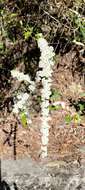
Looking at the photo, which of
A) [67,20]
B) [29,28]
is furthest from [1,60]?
[67,20]

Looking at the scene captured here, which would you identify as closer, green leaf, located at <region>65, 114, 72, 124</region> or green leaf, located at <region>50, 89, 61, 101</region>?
green leaf, located at <region>65, 114, 72, 124</region>

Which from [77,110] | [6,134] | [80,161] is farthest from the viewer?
[77,110]

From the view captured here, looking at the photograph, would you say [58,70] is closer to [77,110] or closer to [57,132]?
[77,110]

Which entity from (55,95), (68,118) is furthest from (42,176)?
(55,95)

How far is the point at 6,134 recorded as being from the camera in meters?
3.16

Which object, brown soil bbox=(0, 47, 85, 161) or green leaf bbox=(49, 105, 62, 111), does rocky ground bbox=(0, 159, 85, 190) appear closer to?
brown soil bbox=(0, 47, 85, 161)

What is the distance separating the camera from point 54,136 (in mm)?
3199

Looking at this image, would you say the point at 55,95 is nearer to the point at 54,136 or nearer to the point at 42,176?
the point at 54,136

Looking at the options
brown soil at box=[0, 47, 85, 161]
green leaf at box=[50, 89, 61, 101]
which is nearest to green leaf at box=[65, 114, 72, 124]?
brown soil at box=[0, 47, 85, 161]

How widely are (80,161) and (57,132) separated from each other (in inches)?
14.3

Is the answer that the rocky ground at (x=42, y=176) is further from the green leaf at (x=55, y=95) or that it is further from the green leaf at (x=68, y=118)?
the green leaf at (x=55, y=95)

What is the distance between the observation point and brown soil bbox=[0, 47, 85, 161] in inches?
120

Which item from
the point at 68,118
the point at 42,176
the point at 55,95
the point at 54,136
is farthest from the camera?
the point at 55,95

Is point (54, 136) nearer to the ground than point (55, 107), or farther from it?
nearer to the ground
